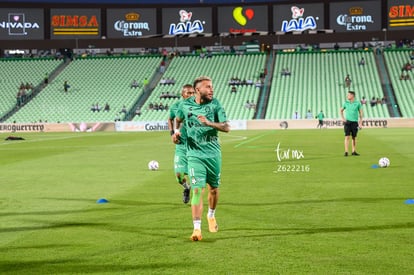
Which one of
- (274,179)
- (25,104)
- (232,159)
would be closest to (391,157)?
(232,159)

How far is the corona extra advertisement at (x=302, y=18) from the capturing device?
7925 centimetres

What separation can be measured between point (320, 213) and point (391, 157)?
43.7 feet

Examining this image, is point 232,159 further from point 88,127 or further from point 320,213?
point 88,127

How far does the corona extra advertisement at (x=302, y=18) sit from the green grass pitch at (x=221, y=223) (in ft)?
204

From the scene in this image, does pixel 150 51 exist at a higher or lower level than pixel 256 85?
higher

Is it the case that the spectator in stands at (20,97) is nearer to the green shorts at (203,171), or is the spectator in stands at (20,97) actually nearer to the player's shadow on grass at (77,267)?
the green shorts at (203,171)

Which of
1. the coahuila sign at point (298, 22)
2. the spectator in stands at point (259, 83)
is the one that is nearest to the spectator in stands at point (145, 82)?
the spectator in stands at point (259, 83)

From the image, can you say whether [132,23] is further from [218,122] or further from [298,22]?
[218,122]

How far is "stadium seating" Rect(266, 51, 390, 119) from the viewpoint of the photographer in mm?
66375

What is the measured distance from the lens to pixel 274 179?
54.1 feet

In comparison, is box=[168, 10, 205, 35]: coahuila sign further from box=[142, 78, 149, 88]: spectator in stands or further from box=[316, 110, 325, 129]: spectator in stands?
box=[316, 110, 325, 129]: spectator in stands

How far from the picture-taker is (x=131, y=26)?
82.0 meters

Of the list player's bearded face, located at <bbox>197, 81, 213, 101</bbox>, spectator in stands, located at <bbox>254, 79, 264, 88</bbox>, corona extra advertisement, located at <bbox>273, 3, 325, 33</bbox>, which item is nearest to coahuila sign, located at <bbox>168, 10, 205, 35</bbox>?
corona extra advertisement, located at <bbox>273, 3, 325, 33</bbox>

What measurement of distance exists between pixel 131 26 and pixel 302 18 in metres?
22.4
